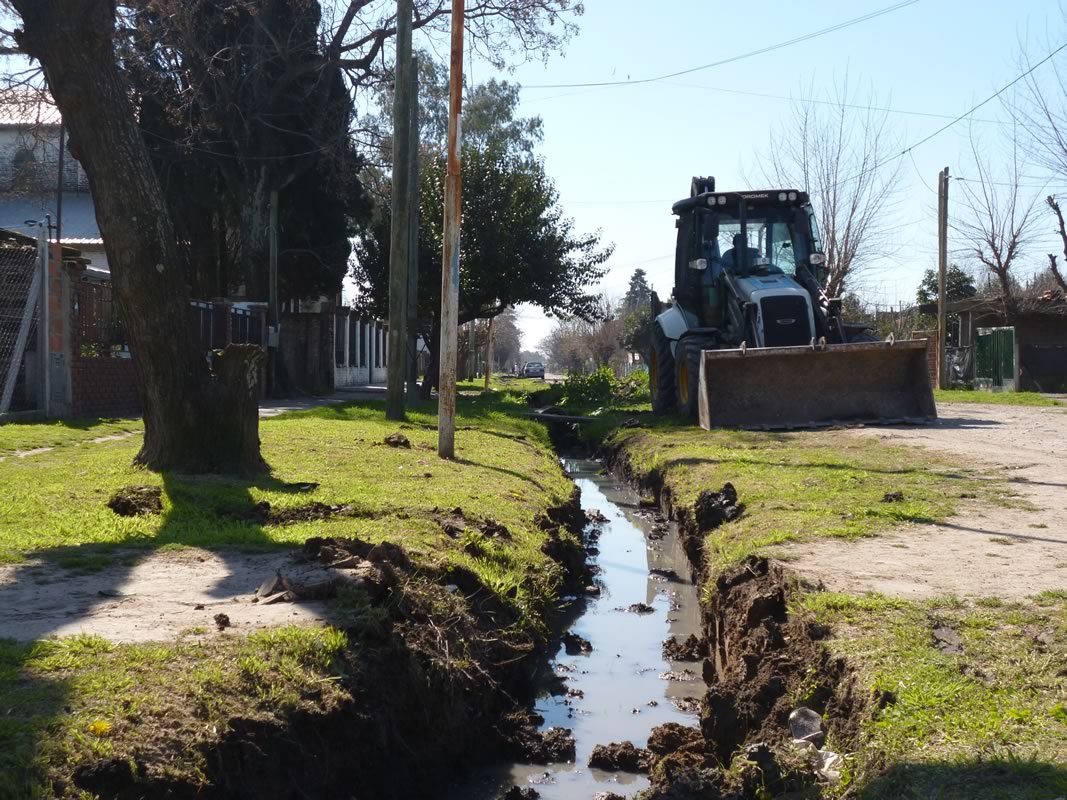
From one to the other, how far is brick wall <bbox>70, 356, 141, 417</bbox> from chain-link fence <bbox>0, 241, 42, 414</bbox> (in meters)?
0.60

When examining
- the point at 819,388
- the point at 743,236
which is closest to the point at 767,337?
the point at 819,388

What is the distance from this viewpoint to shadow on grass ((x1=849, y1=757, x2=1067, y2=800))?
11.6ft

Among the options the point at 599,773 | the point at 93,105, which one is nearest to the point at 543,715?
the point at 599,773

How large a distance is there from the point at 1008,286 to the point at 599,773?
3571cm

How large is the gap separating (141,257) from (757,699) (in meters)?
6.48

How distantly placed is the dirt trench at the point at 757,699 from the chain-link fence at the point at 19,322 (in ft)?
36.7

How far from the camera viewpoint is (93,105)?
945 centimetres

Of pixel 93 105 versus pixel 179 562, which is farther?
pixel 93 105

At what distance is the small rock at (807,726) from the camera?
477 cm

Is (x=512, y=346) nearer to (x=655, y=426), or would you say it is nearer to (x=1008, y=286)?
(x=1008, y=286)

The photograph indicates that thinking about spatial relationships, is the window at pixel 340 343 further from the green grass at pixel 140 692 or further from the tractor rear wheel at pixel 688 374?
the green grass at pixel 140 692

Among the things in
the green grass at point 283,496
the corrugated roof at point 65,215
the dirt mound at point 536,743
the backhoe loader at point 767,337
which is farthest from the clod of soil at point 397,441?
the corrugated roof at point 65,215

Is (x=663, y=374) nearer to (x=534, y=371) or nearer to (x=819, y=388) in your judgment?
(x=819, y=388)

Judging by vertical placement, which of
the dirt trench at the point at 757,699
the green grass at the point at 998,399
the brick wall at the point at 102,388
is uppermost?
the brick wall at the point at 102,388
